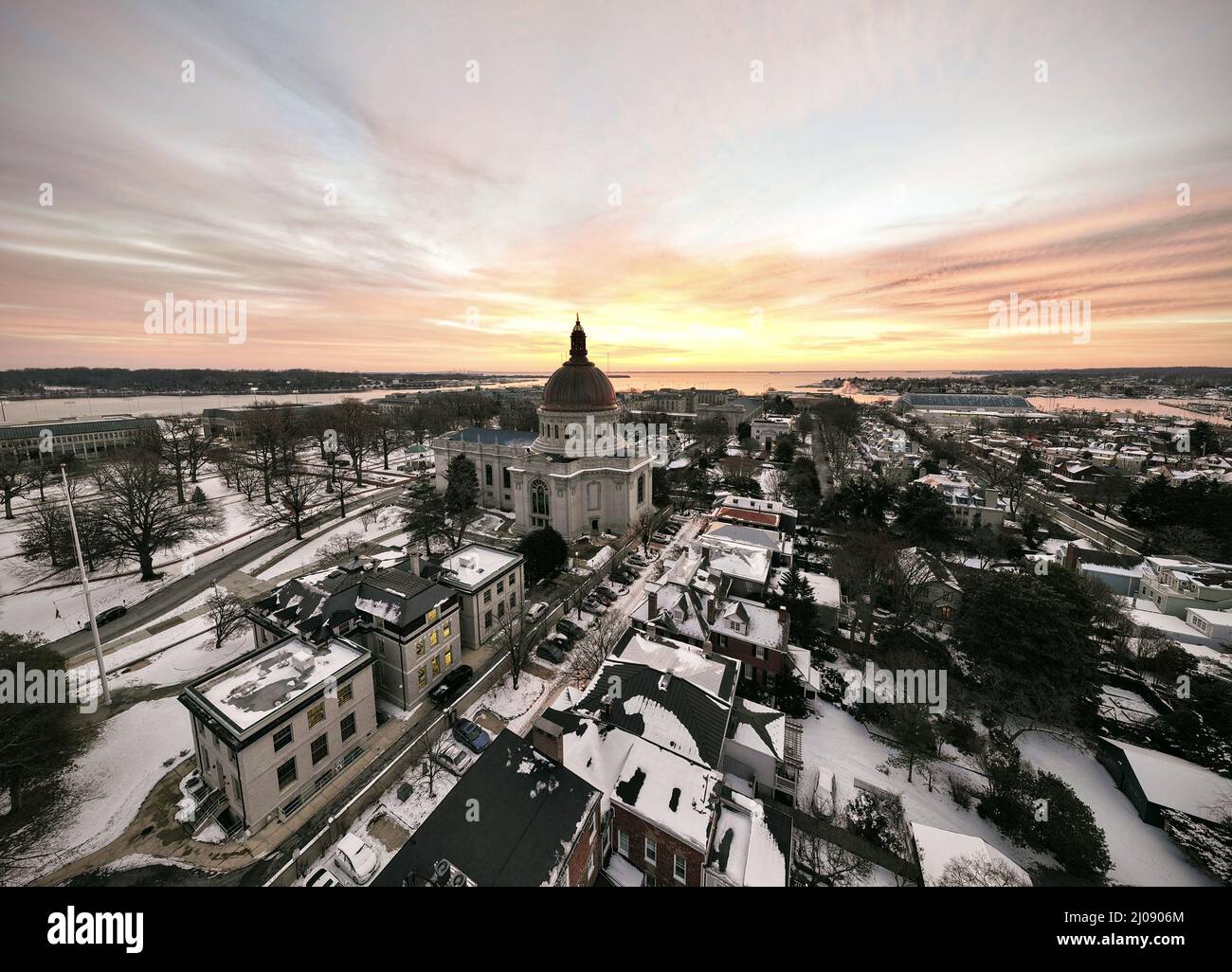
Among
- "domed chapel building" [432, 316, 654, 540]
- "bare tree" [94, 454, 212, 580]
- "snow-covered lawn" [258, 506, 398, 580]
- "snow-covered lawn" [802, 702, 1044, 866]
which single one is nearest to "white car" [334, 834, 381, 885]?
"snow-covered lawn" [802, 702, 1044, 866]

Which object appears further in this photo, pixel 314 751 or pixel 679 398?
pixel 679 398

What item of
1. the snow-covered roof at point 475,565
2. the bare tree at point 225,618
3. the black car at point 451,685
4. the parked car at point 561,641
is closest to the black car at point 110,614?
the bare tree at point 225,618

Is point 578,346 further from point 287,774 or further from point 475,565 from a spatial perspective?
point 287,774

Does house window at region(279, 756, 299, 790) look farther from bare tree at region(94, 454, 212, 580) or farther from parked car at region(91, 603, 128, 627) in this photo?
bare tree at region(94, 454, 212, 580)

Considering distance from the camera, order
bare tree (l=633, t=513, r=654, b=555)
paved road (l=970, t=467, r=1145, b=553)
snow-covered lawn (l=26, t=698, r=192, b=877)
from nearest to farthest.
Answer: snow-covered lawn (l=26, t=698, r=192, b=877)
bare tree (l=633, t=513, r=654, b=555)
paved road (l=970, t=467, r=1145, b=553)
